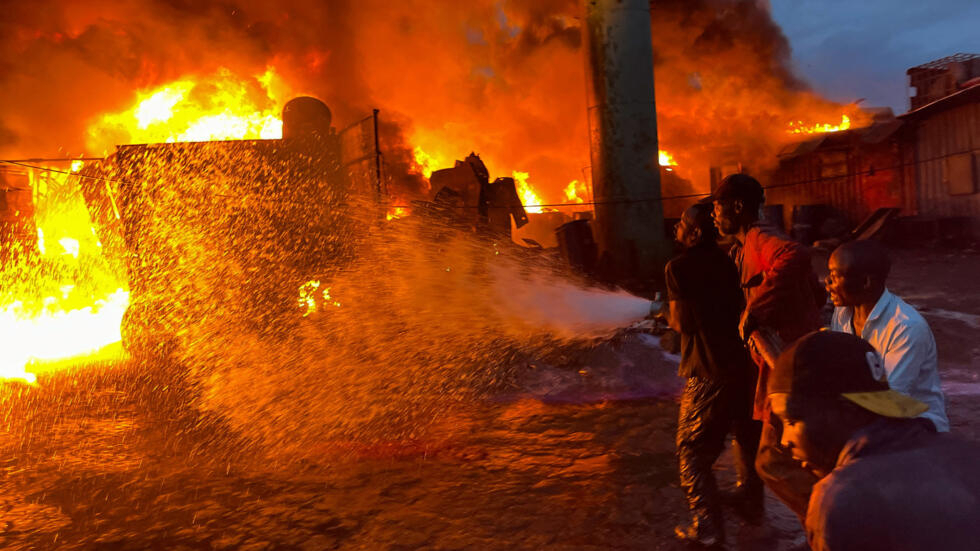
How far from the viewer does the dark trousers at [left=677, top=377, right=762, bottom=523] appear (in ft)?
11.6

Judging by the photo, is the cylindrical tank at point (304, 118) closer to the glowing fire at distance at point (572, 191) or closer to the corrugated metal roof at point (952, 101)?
the glowing fire at distance at point (572, 191)

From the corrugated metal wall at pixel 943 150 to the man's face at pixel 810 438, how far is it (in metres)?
19.6

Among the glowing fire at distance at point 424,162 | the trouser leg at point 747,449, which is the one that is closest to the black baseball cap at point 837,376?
the trouser leg at point 747,449

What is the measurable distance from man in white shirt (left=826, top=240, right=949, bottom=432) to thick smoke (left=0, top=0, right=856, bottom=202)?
20.2m

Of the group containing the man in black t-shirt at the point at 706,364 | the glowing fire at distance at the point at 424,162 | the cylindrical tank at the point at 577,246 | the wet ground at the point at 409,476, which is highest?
the glowing fire at distance at the point at 424,162

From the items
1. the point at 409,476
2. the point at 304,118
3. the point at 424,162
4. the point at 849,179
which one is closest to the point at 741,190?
the point at 409,476

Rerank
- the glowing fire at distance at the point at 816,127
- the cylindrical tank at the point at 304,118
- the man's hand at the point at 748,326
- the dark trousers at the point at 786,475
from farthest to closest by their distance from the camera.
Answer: the glowing fire at distance at the point at 816,127 → the cylindrical tank at the point at 304,118 → the man's hand at the point at 748,326 → the dark trousers at the point at 786,475

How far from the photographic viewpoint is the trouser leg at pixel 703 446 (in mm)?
3545

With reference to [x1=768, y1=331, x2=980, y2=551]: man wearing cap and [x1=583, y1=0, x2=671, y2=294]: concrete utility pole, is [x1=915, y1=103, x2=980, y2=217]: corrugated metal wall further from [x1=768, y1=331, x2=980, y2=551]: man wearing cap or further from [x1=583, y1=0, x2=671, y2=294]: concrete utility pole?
[x1=768, y1=331, x2=980, y2=551]: man wearing cap

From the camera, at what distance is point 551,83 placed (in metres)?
27.9

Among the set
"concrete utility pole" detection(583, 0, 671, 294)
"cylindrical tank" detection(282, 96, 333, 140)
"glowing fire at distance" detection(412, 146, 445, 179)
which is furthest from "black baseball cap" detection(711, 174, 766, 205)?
"glowing fire at distance" detection(412, 146, 445, 179)

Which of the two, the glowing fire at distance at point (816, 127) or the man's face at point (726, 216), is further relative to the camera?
the glowing fire at distance at point (816, 127)

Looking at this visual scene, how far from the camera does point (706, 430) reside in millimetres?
3588

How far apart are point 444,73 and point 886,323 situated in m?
25.6
